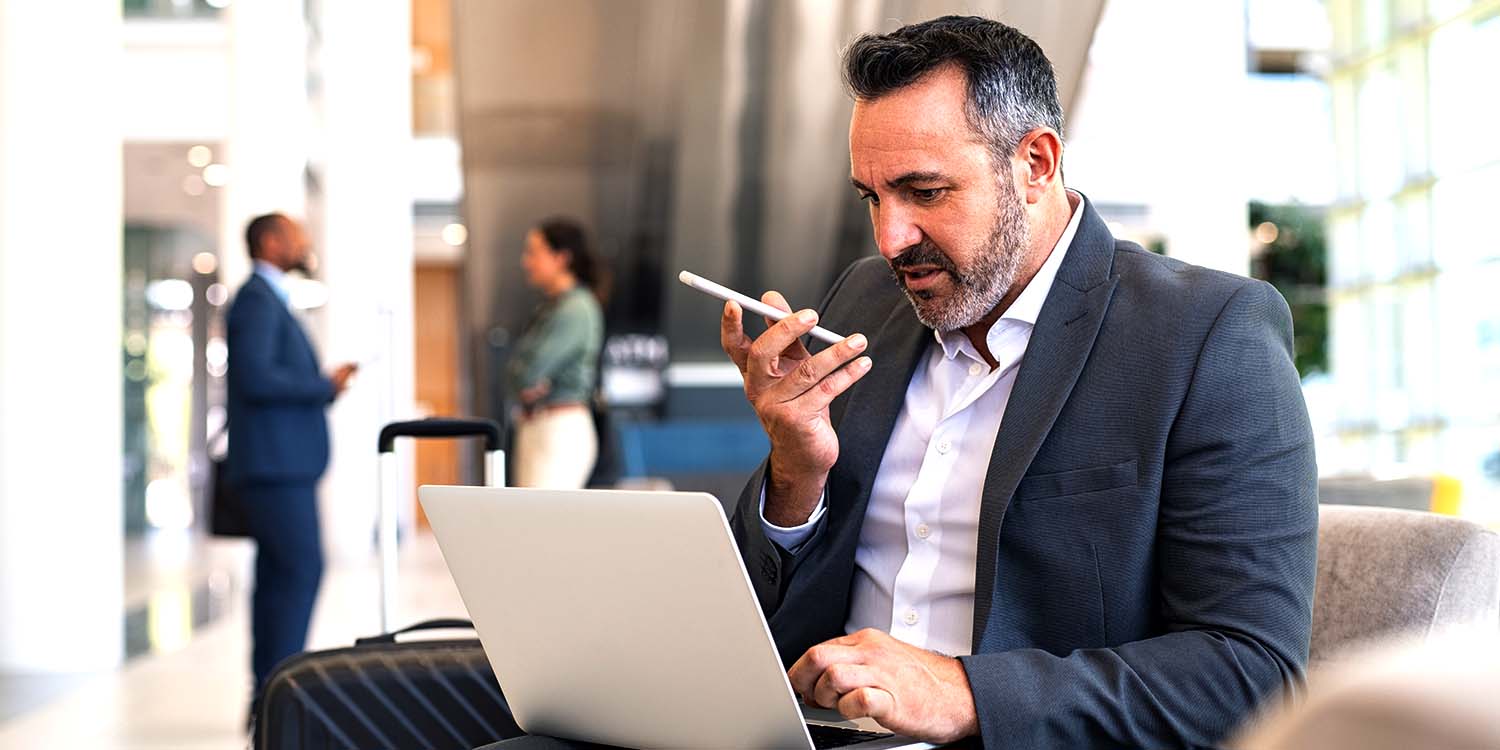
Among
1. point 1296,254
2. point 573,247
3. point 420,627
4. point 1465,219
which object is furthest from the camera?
point 1296,254

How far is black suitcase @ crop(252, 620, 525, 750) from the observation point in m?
1.75

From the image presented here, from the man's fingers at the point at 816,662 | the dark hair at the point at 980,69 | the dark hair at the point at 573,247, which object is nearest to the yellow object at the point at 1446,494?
the dark hair at the point at 573,247

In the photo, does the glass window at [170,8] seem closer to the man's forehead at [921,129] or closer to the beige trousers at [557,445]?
the beige trousers at [557,445]

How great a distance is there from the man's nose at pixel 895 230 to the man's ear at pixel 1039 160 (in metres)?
0.13

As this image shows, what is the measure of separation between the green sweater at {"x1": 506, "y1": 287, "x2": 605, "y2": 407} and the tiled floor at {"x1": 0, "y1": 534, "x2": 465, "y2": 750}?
1.00 m

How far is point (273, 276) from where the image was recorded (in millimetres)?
4289

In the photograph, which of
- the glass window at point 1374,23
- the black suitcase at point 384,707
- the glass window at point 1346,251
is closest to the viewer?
the black suitcase at point 384,707

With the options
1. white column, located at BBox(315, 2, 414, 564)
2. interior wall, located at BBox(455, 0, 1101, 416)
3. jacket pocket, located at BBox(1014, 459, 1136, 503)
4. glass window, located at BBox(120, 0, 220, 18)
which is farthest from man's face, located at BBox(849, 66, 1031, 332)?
glass window, located at BBox(120, 0, 220, 18)

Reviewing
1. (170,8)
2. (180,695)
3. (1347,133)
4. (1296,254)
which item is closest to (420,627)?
(180,695)

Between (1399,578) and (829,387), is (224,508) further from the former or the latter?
(1399,578)

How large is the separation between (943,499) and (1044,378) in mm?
187

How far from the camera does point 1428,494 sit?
14.0 ft

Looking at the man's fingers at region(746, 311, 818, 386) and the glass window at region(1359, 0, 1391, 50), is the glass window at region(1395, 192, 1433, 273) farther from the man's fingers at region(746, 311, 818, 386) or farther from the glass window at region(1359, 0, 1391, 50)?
the man's fingers at region(746, 311, 818, 386)

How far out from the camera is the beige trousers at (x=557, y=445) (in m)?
5.54
